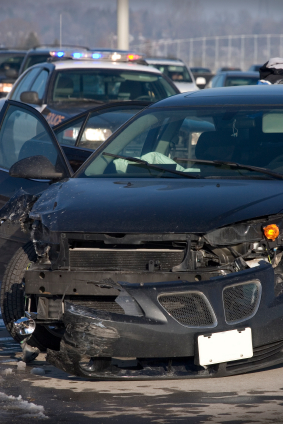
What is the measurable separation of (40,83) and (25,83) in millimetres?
835

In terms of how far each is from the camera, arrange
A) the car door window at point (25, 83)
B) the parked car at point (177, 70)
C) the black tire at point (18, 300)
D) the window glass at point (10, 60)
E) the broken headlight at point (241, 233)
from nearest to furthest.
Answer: the broken headlight at point (241, 233), the black tire at point (18, 300), the car door window at point (25, 83), the parked car at point (177, 70), the window glass at point (10, 60)

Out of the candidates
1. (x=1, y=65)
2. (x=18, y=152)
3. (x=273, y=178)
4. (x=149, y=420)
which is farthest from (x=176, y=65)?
(x=149, y=420)

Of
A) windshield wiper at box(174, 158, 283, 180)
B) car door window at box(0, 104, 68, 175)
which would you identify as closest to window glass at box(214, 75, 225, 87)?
car door window at box(0, 104, 68, 175)

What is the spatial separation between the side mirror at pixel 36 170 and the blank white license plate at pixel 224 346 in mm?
1977

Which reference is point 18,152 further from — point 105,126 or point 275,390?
point 275,390

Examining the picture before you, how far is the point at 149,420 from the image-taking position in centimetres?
360

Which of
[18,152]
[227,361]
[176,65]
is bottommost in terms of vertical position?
[227,361]

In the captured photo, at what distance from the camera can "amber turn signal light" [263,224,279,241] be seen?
13.6 feet

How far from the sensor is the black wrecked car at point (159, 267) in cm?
383

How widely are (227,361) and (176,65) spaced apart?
1922cm

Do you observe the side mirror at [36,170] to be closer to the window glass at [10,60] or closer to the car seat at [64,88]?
the car seat at [64,88]

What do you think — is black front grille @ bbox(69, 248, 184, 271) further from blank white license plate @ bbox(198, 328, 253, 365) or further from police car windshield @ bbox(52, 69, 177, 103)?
police car windshield @ bbox(52, 69, 177, 103)

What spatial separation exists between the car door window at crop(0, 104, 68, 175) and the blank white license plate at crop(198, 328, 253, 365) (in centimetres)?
215

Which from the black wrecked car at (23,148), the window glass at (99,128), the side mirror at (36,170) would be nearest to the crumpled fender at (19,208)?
the side mirror at (36,170)
